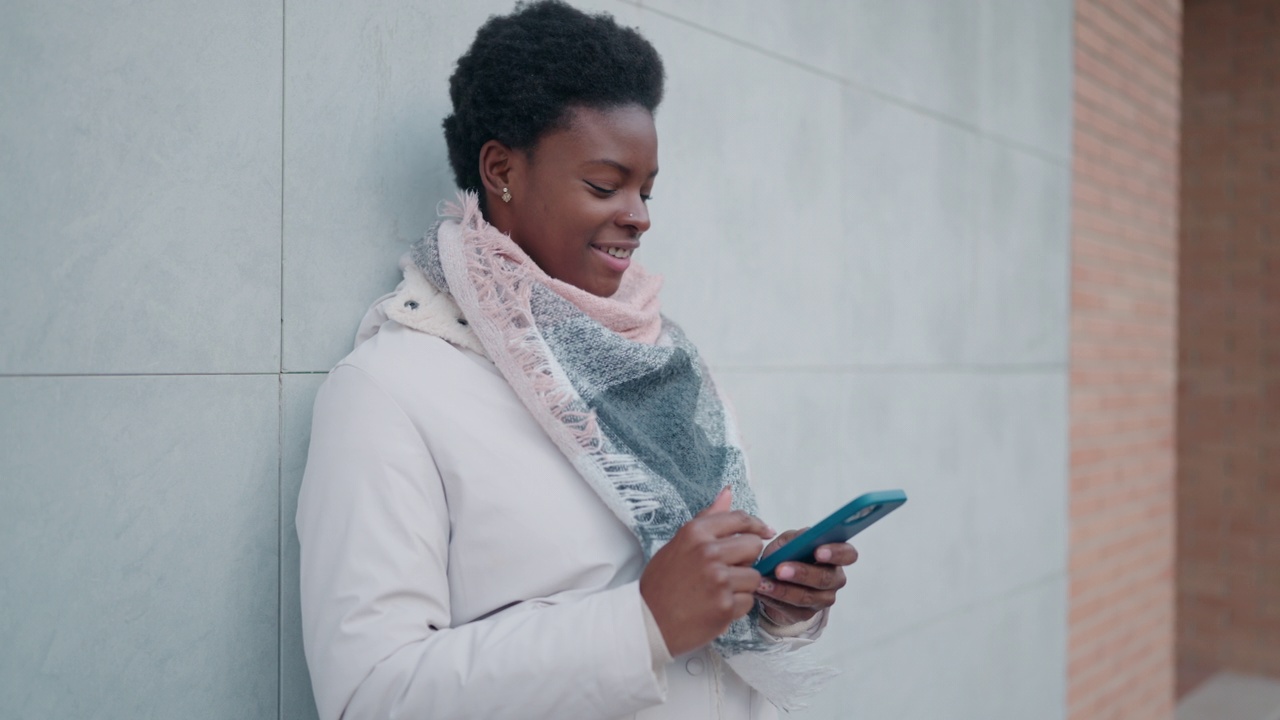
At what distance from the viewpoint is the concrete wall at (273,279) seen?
1443 mm

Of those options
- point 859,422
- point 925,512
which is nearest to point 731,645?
point 859,422

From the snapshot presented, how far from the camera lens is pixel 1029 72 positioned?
161 inches

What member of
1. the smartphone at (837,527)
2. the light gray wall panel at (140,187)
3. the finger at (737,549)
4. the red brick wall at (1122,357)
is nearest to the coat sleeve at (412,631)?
the finger at (737,549)

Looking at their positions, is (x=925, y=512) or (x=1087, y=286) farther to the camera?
(x=1087, y=286)

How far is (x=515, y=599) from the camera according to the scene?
1.50 m

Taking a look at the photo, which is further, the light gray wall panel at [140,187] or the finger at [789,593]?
the finger at [789,593]

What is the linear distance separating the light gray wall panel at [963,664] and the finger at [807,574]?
1450 millimetres

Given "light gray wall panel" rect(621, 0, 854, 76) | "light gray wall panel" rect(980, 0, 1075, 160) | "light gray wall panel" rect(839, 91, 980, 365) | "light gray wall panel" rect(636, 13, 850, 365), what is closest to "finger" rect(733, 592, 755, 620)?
"light gray wall panel" rect(636, 13, 850, 365)

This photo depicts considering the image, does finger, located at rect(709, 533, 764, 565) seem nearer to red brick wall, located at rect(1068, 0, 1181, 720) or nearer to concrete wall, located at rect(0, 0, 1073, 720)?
concrete wall, located at rect(0, 0, 1073, 720)

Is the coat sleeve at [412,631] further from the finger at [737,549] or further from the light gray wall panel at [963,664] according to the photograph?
the light gray wall panel at [963,664]

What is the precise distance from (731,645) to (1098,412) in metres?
3.71

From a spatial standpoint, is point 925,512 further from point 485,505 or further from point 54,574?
point 54,574

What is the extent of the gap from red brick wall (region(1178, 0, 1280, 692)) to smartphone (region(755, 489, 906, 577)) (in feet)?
22.1

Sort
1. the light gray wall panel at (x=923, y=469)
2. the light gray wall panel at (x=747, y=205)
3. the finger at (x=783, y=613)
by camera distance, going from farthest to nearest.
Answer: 1. the light gray wall panel at (x=923, y=469)
2. the light gray wall panel at (x=747, y=205)
3. the finger at (x=783, y=613)
